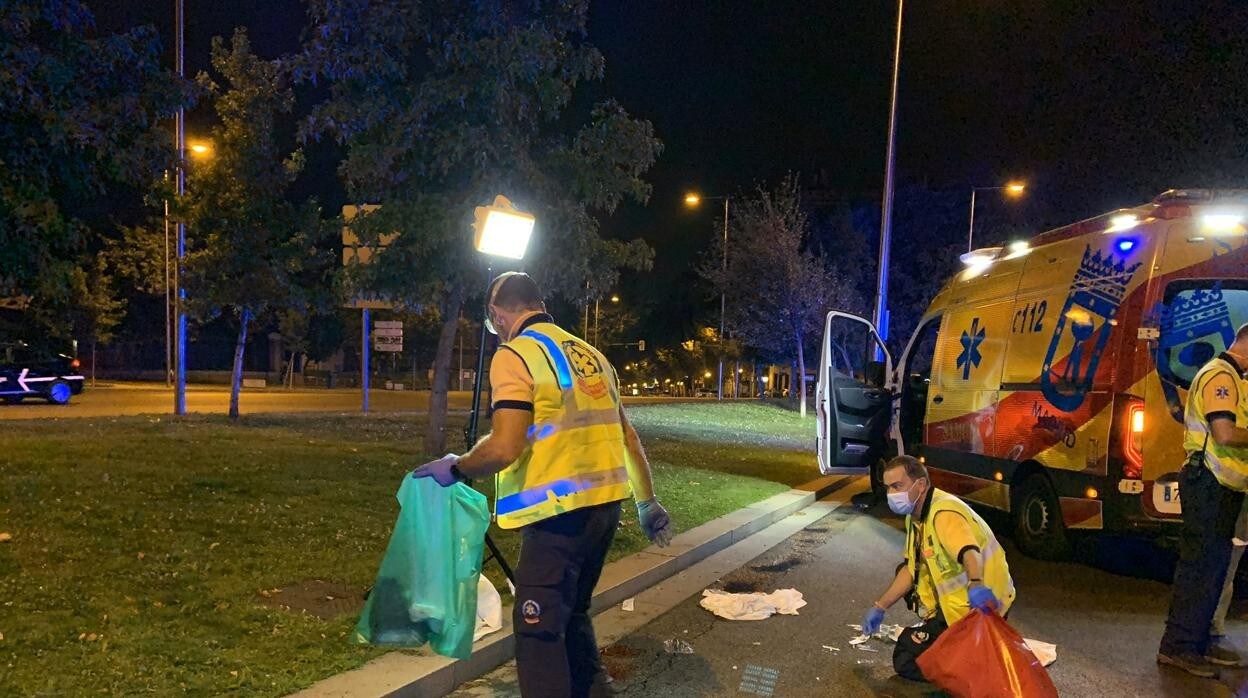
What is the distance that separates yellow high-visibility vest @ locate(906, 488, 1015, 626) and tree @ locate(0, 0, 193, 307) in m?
5.23

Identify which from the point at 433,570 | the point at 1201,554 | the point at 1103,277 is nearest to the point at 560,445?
the point at 433,570

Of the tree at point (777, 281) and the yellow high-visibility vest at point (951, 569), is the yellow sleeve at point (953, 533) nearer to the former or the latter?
the yellow high-visibility vest at point (951, 569)

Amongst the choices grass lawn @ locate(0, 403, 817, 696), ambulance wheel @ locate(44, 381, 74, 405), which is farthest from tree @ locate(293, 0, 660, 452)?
ambulance wheel @ locate(44, 381, 74, 405)

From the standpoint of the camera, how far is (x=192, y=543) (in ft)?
18.8

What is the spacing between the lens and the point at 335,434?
12750mm

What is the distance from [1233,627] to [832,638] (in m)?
2.64

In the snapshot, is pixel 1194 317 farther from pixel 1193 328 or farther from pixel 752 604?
pixel 752 604

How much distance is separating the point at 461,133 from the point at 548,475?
6.18 meters

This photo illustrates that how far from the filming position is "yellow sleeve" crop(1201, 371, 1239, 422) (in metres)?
4.45

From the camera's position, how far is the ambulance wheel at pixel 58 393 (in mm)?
20156

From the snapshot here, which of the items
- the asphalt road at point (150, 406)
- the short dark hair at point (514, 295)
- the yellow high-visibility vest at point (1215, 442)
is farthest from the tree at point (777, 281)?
the short dark hair at point (514, 295)

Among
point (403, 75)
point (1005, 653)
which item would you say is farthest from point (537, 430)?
point (403, 75)

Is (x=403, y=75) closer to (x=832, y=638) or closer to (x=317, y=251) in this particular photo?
(x=317, y=251)

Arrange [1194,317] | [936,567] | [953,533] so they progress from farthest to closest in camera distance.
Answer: [1194,317] → [936,567] → [953,533]
